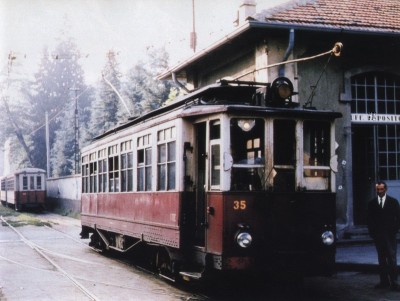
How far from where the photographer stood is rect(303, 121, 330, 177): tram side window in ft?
27.8

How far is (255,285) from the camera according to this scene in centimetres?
940

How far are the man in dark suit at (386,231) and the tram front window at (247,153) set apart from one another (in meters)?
2.28

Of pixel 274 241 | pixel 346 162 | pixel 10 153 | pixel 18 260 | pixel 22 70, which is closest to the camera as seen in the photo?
pixel 274 241

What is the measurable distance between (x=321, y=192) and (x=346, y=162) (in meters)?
5.86

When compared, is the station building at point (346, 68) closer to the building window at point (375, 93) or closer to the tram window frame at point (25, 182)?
the building window at point (375, 93)

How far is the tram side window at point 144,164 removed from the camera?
1052cm

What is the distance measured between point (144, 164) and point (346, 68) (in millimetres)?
6188

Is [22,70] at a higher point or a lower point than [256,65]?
higher

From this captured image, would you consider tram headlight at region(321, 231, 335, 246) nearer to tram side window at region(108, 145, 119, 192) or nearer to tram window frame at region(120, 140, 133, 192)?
tram window frame at region(120, 140, 133, 192)

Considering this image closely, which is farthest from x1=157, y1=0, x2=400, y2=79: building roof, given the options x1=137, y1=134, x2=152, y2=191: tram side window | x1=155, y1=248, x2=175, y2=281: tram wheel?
x1=155, y1=248, x2=175, y2=281: tram wheel

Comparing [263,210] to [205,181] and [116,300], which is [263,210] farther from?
[116,300]

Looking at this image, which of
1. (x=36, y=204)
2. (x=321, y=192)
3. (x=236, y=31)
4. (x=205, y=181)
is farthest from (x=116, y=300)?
(x=36, y=204)

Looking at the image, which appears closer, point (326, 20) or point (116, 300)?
point (116, 300)

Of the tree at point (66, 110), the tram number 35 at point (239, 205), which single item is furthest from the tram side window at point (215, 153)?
the tree at point (66, 110)
